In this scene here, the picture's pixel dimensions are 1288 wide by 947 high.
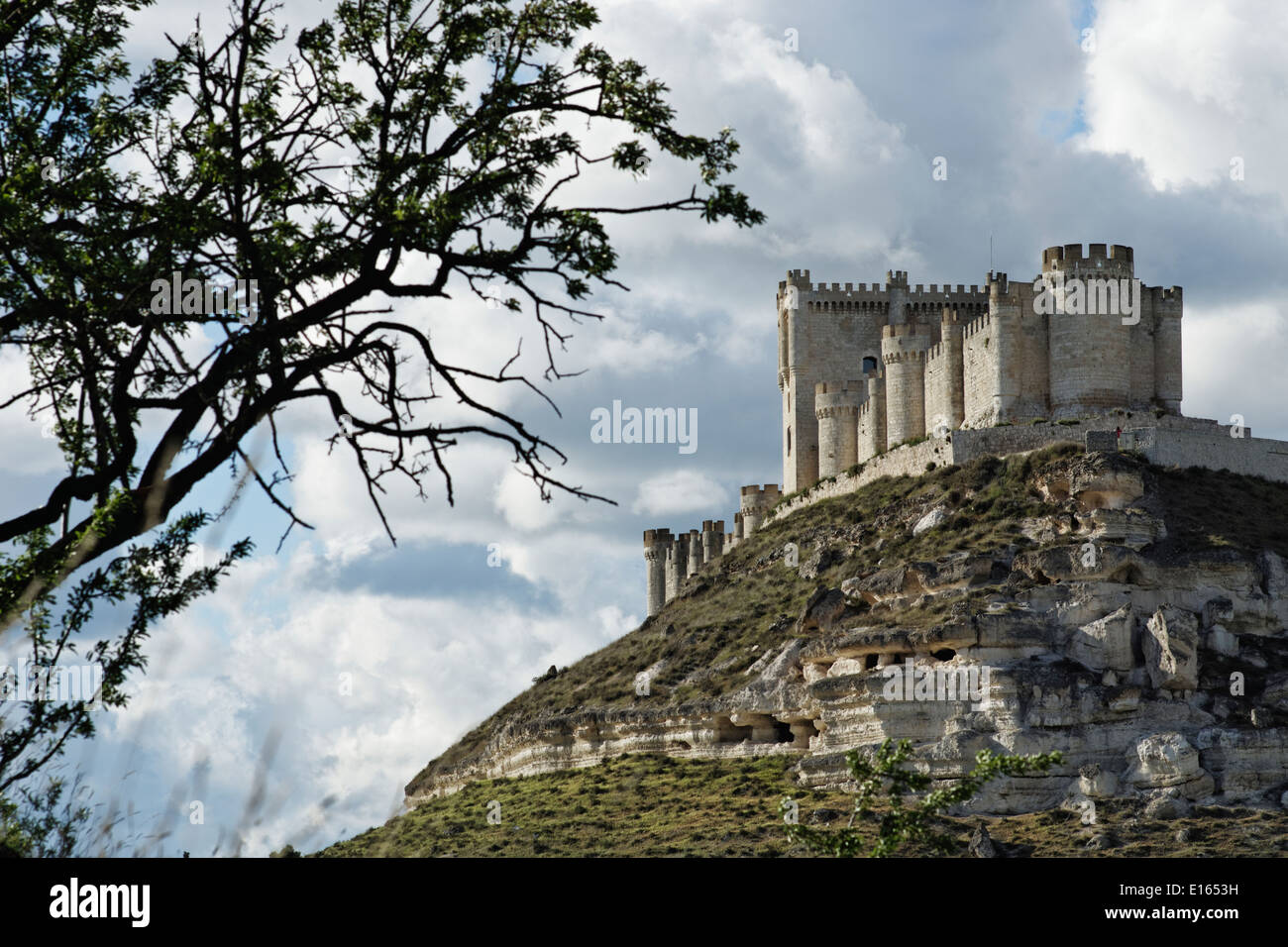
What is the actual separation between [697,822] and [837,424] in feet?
98.5

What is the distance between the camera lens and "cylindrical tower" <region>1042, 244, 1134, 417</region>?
192 feet

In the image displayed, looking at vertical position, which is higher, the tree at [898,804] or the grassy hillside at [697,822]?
the tree at [898,804]

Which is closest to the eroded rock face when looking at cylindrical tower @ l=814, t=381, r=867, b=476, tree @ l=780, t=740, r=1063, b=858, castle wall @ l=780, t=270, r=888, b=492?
cylindrical tower @ l=814, t=381, r=867, b=476

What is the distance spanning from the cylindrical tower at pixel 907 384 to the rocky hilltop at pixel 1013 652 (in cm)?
302

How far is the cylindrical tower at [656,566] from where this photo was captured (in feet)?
281

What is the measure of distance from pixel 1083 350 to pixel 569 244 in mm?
51550

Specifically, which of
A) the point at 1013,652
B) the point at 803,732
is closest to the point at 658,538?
the point at 803,732

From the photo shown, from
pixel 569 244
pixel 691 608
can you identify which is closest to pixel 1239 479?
pixel 691 608

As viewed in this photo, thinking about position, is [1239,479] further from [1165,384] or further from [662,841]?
[662,841]

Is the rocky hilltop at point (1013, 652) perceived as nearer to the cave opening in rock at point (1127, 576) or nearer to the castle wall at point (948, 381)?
the cave opening in rock at point (1127, 576)

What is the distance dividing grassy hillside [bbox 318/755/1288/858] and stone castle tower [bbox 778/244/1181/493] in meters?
18.1

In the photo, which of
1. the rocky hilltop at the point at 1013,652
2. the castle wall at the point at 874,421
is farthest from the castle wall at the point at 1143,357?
the castle wall at the point at 874,421

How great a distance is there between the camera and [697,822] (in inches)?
1706

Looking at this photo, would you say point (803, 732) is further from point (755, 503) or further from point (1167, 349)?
point (755, 503)
